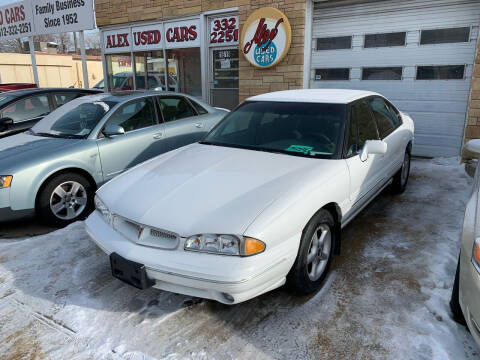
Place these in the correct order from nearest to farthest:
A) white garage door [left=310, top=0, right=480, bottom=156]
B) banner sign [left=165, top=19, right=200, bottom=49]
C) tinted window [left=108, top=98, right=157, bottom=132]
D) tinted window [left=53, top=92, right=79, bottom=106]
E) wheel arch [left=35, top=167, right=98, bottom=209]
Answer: wheel arch [left=35, top=167, right=98, bottom=209], tinted window [left=108, top=98, right=157, bottom=132], white garage door [left=310, top=0, right=480, bottom=156], tinted window [left=53, top=92, right=79, bottom=106], banner sign [left=165, top=19, right=200, bottom=49]

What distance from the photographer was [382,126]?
13.8 feet

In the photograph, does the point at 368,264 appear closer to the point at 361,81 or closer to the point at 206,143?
the point at 206,143

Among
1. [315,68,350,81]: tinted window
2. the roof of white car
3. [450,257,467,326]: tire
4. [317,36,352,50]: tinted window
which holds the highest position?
[317,36,352,50]: tinted window

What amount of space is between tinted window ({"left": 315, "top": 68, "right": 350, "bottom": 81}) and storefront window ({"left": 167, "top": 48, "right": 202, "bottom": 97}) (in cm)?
353

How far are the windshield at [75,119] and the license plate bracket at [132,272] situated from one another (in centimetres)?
262

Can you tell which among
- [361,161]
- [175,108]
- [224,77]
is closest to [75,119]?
[175,108]

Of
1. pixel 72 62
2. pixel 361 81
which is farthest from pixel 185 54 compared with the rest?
pixel 72 62

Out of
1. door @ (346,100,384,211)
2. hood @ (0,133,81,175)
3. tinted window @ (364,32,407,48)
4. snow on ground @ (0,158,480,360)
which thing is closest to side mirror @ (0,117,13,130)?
hood @ (0,133,81,175)

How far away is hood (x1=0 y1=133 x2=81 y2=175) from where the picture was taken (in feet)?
13.3

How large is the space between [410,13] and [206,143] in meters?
5.27

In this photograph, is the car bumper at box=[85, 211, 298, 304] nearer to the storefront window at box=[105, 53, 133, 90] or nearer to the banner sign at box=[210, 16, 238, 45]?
the banner sign at box=[210, 16, 238, 45]

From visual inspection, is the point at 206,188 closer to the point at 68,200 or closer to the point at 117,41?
the point at 68,200

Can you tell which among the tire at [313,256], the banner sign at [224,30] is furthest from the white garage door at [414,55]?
the tire at [313,256]

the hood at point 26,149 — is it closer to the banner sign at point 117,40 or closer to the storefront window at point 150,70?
the storefront window at point 150,70
